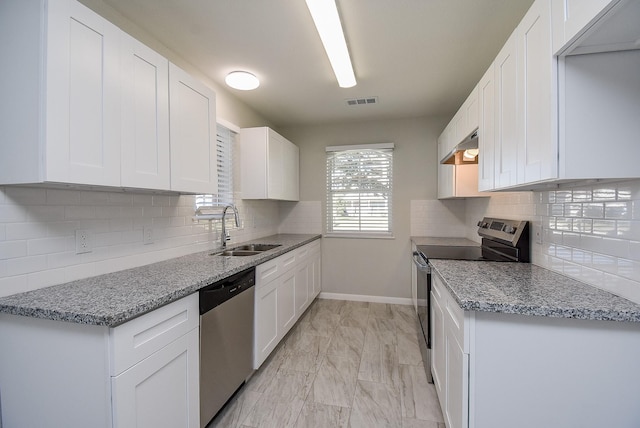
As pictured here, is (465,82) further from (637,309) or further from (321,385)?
(321,385)

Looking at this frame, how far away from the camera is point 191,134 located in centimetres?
188

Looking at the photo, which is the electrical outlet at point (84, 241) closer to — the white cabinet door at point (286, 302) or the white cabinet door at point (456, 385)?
the white cabinet door at point (286, 302)

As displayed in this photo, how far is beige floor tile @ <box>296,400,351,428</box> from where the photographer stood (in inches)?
66.6

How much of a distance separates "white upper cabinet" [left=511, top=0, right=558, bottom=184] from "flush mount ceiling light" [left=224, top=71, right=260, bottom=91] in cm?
197

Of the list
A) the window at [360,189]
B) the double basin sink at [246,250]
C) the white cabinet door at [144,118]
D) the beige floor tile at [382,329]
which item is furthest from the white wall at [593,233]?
the white cabinet door at [144,118]

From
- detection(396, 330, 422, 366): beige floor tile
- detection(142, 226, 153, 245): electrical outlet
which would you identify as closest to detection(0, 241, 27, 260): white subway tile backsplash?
detection(142, 226, 153, 245): electrical outlet

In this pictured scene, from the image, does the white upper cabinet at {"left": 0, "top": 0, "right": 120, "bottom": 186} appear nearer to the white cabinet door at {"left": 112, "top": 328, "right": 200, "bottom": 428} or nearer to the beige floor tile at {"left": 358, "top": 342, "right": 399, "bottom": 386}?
the white cabinet door at {"left": 112, "top": 328, "right": 200, "bottom": 428}

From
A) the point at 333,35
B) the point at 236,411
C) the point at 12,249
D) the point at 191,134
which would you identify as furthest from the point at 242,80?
the point at 236,411

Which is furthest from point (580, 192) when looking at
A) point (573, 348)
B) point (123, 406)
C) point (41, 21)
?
point (41, 21)

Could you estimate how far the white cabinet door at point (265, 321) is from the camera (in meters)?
2.08

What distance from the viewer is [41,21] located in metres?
1.09

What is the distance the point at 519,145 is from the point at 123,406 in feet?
6.68

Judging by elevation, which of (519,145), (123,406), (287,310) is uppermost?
(519,145)

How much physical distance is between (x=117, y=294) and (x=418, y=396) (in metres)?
1.93
